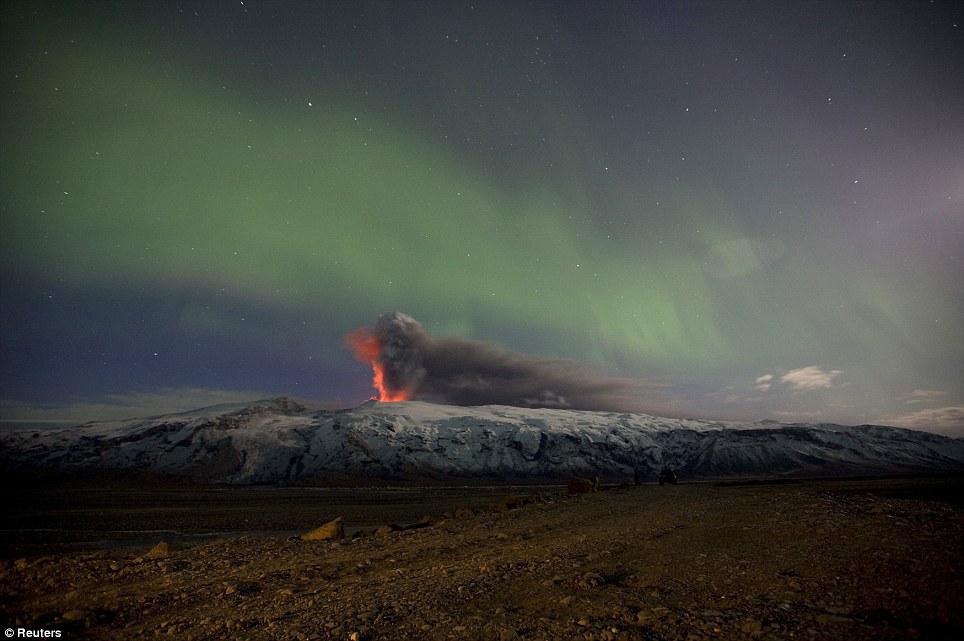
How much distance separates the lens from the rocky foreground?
19.2 feet

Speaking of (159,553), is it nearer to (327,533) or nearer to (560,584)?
(327,533)

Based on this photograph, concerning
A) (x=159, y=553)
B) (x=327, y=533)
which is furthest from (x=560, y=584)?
(x=159, y=553)

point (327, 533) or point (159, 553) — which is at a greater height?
point (159, 553)

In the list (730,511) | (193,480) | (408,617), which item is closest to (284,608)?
(408,617)

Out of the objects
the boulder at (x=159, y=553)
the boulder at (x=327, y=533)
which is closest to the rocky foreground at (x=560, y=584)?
the boulder at (x=159, y=553)

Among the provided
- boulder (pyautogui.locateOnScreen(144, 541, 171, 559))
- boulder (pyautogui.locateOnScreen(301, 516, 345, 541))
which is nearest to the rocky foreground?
boulder (pyautogui.locateOnScreen(144, 541, 171, 559))

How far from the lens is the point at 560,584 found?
9.07 metres

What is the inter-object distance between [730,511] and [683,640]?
1226cm

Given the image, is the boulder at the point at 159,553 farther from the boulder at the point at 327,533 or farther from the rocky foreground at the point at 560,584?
the boulder at the point at 327,533

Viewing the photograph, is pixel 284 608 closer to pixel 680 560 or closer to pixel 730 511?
pixel 680 560

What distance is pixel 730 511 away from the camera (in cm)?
1609

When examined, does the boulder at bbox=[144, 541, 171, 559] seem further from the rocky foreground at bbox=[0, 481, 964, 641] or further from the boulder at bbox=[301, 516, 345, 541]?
the boulder at bbox=[301, 516, 345, 541]

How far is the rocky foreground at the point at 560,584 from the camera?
19.2 ft

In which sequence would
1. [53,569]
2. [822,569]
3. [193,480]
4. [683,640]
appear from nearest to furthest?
[683,640]
[822,569]
[53,569]
[193,480]
